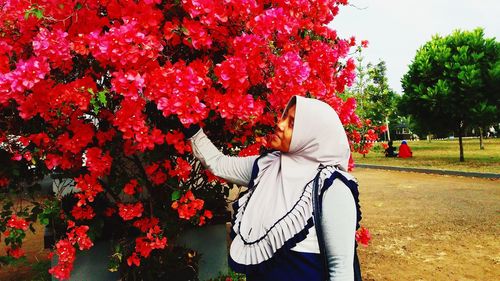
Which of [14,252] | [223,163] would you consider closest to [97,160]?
[223,163]

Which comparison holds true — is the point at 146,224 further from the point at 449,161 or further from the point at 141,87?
the point at 449,161

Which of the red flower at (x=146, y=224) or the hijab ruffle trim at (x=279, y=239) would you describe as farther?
the red flower at (x=146, y=224)

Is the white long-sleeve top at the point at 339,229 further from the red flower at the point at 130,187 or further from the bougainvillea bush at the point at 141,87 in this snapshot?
the red flower at the point at 130,187

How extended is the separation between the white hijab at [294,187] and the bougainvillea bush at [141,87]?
684mm

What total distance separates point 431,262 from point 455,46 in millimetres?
18910

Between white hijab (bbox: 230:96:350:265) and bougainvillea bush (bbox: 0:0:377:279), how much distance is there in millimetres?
684

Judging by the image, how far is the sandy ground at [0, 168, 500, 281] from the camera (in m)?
5.34

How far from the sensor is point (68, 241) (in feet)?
10.8

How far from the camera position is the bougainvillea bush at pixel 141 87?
8.05 feet

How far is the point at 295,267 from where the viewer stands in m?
1.93

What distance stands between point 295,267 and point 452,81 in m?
20.9

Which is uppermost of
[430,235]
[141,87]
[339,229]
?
[141,87]

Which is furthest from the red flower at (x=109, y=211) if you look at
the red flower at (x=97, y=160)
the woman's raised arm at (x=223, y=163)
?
the woman's raised arm at (x=223, y=163)

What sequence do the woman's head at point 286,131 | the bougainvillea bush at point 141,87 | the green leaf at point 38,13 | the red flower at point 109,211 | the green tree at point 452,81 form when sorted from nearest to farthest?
the woman's head at point 286,131
the green leaf at point 38,13
the bougainvillea bush at point 141,87
the red flower at point 109,211
the green tree at point 452,81
